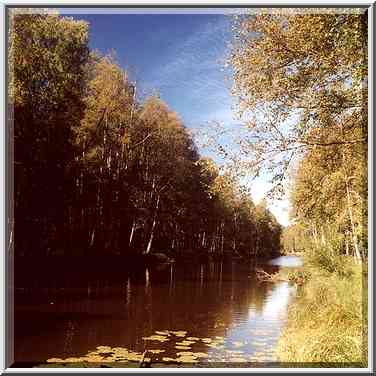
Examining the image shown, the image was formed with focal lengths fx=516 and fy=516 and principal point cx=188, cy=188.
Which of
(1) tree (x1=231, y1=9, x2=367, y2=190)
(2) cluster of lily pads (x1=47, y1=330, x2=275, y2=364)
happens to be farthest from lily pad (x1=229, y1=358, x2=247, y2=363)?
(1) tree (x1=231, y1=9, x2=367, y2=190)

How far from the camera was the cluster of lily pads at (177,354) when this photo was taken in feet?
16.5

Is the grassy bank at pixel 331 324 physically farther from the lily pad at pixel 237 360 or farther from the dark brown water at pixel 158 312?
the lily pad at pixel 237 360

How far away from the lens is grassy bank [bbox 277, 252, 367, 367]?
496cm

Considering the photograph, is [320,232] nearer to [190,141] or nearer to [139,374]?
[190,141]

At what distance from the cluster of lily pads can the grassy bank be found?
0.33 metres

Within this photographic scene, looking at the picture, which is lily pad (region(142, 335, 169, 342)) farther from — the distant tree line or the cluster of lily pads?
the distant tree line

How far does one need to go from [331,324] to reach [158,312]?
76.5 inches

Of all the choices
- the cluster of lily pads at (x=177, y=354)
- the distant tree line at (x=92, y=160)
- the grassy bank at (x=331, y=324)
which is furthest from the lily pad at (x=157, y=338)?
the distant tree line at (x=92, y=160)

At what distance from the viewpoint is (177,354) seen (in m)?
5.04

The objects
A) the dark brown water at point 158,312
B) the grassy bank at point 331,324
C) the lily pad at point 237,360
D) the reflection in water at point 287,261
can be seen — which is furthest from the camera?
the reflection in water at point 287,261

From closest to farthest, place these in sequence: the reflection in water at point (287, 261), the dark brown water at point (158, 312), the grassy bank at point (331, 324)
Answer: the grassy bank at point (331, 324) → the dark brown water at point (158, 312) → the reflection in water at point (287, 261)

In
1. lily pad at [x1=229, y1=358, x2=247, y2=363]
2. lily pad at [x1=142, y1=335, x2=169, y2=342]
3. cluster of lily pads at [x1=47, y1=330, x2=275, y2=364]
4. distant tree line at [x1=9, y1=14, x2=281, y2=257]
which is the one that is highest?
distant tree line at [x1=9, y1=14, x2=281, y2=257]

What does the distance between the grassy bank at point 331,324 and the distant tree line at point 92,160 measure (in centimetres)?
95

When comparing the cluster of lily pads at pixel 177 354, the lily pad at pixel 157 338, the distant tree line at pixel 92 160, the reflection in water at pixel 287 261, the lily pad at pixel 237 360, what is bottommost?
the lily pad at pixel 237 360
